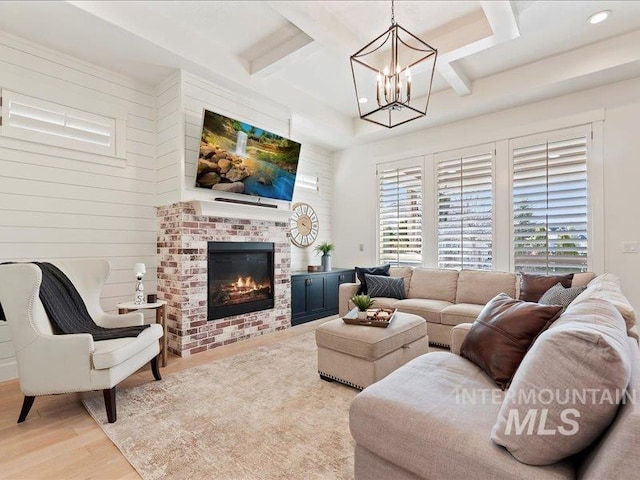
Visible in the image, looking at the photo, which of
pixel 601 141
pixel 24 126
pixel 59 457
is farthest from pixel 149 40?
pixel 601 141

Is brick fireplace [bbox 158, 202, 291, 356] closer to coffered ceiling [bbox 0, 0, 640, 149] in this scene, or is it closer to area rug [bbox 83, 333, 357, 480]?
area rug [bbox 83, 333, 357, 480]

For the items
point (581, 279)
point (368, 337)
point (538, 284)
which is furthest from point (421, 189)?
point (368, 337)

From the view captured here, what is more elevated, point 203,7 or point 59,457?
point 203,7

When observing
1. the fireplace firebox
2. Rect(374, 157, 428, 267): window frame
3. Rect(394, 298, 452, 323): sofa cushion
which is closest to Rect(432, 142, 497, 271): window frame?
Rect(374, 157, 428, 267): window frame

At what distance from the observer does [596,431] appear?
988 millimetres

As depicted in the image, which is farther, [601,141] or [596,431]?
[601,141]

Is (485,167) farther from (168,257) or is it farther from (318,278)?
(168,257)

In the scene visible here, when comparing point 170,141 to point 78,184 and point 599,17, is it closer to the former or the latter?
point 78,184

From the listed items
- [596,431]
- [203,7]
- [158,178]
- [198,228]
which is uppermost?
[203,7]

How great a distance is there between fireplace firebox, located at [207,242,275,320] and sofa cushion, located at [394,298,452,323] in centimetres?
175

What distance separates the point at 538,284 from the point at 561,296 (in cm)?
55

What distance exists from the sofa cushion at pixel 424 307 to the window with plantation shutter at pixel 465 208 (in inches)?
36.8

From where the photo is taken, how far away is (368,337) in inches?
103

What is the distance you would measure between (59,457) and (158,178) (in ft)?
9.35
